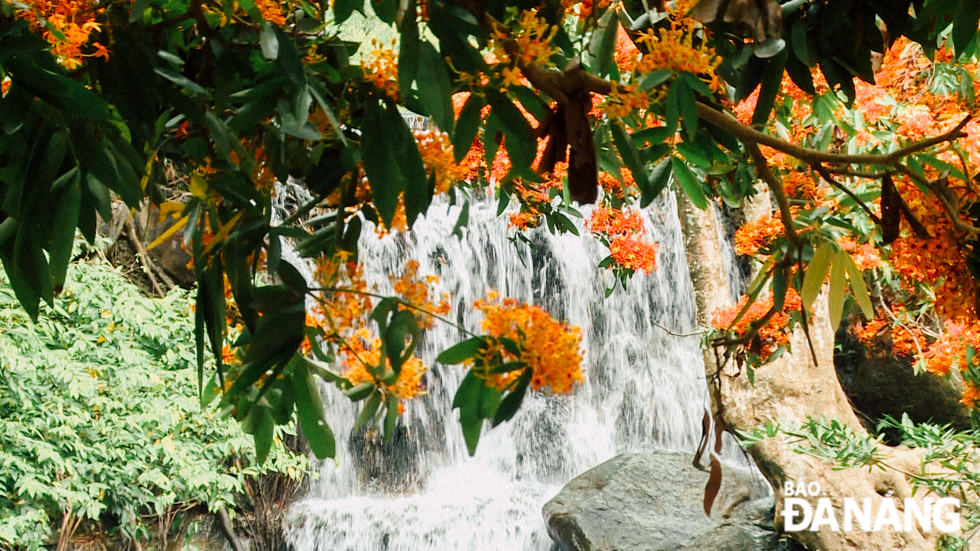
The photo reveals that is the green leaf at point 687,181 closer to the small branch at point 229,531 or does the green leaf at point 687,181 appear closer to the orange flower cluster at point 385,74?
the orange flower cluster at point 385,74

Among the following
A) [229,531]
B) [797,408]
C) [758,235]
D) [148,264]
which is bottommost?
[229,531]

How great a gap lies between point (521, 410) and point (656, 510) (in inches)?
56.3

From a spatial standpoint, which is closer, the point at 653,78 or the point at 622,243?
the point at 653,78

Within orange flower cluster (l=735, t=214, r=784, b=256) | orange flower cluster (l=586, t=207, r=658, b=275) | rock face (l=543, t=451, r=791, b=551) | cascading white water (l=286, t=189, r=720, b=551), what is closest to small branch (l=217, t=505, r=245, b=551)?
cascading white water (l=286, t=189, r=720, b=551)

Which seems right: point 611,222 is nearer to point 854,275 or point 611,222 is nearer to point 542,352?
point 854,275

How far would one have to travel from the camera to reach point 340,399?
17.0 feet

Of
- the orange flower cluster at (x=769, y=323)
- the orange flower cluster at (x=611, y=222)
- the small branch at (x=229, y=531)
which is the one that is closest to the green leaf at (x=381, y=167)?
the orange flower cluster at (x=769, y=323)

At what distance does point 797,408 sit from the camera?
3.03m

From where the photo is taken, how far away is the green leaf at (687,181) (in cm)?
116

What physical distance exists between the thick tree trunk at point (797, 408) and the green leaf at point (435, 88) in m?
2.22

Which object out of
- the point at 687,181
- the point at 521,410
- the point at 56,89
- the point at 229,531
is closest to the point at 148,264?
the point at 229,531

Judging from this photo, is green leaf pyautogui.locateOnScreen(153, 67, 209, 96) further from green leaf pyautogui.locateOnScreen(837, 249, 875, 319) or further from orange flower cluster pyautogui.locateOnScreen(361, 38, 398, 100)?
green leaf pyautogui.locateOnScreen(837, 249, 875, 319)

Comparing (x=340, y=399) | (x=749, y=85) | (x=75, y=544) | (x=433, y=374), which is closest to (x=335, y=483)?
(x=340, y=399)

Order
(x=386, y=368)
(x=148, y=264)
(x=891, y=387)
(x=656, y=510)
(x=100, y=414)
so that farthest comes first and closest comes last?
1. (x=891, y=387)
2. (x=148, y=264)
3. (x=656, y=510)
4. (x=100, y=414)
5. (x=386, y=368)
